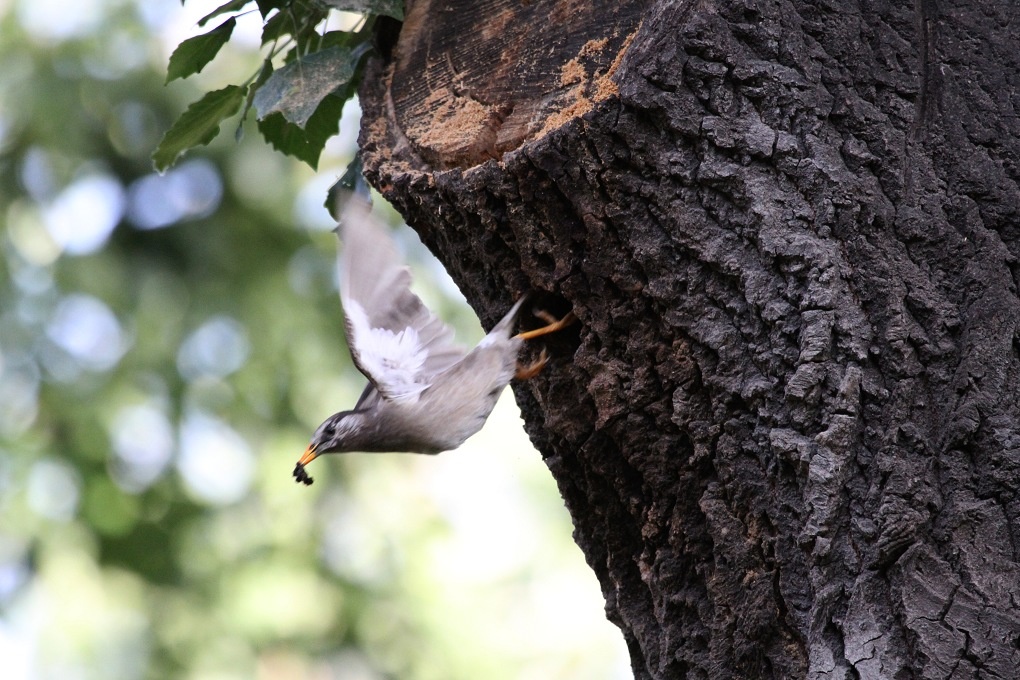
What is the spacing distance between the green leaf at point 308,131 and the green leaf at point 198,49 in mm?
239

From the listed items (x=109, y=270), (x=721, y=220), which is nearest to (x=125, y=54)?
(x=109, y=270)

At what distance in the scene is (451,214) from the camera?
2.38m

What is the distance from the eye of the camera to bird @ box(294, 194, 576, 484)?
321 cm

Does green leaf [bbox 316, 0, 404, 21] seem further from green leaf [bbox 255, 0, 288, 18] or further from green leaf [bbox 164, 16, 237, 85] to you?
green leaf [bbox 164, 16, 237, 85]

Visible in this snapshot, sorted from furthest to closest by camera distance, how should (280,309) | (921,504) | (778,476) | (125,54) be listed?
(280,309)
(125,54)
(778,476)
(921,504)

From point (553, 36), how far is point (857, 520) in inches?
51.8

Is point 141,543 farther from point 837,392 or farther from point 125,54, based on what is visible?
point 837,392

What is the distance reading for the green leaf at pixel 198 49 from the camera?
8.71 feet

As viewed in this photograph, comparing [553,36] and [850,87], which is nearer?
[850,87]

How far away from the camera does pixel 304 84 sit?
247 cm

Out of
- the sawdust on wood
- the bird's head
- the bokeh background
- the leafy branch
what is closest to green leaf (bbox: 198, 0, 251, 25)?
the leafy branch

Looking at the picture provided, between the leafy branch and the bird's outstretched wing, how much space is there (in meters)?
0.53

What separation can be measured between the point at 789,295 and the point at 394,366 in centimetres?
178

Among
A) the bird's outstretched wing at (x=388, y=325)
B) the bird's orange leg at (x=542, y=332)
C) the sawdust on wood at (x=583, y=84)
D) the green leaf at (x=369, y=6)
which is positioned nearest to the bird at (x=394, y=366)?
the bird's outstretched wing at (x=388, y=325)
